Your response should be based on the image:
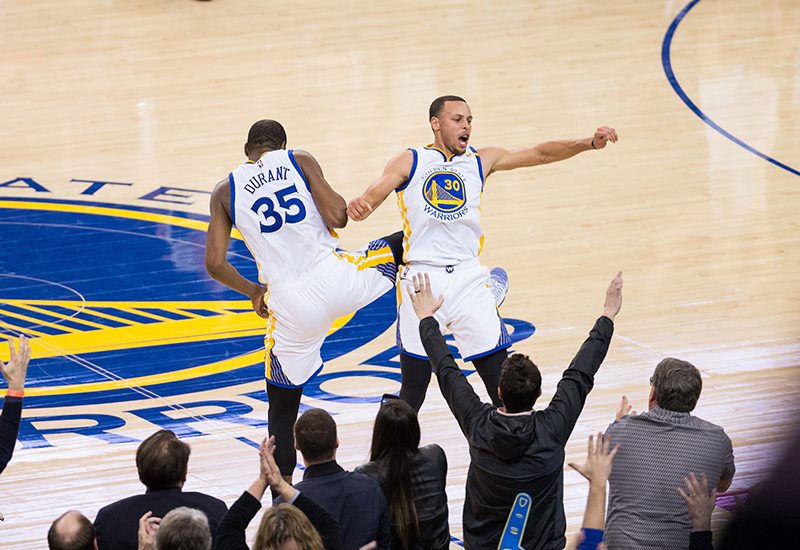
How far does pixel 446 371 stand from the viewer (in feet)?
13.8

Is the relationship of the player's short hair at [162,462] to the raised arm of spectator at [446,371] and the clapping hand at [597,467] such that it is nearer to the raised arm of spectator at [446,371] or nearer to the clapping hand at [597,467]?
the raised arm of spectator at [446,371]

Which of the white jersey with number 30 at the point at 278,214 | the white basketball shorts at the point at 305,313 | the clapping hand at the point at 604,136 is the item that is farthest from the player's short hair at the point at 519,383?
the clapping hand at the point at 604,136

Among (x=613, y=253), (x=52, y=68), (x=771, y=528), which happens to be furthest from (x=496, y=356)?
(x=52, y=68)

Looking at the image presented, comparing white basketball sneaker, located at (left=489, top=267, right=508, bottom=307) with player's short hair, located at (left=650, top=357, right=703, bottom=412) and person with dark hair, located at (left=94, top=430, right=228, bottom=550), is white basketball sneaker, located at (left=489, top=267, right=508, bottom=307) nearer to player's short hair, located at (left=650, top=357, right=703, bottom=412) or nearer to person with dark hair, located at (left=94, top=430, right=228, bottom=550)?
player's short hair, located at (left=650, top=357, right=703, bottom=412)

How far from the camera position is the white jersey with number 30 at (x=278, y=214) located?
544cm

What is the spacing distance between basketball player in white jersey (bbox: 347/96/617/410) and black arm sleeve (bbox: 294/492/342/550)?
1.95m

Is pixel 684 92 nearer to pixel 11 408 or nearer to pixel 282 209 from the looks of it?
pixel 282 209

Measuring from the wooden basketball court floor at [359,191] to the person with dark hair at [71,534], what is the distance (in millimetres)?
1987

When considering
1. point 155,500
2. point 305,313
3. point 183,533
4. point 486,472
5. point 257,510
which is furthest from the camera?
point 305,313

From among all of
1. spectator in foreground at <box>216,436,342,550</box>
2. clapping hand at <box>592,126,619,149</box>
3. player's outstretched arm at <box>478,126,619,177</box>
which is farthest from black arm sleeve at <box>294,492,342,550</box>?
clapping hand at <box>592,126,619,149</box>

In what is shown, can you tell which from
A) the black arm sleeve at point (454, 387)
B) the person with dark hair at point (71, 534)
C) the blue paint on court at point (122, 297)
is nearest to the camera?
the person with dark hair at point (71, 534)

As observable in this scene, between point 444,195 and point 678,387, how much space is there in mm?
1850

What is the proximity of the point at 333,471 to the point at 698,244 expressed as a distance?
5.67m

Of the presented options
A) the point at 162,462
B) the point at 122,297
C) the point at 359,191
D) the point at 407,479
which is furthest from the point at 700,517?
the point at 359,191
